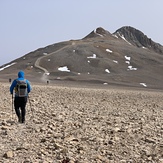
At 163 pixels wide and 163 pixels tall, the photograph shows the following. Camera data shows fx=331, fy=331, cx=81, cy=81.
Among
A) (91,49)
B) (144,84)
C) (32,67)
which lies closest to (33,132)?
(144,84)

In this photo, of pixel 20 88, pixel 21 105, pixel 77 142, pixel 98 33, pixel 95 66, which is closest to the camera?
pixel 77 142

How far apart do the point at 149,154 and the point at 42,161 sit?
3.19 m

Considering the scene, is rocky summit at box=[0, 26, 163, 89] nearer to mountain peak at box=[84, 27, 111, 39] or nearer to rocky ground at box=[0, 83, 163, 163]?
mountain peak at box=[84, 27, 111, 39]

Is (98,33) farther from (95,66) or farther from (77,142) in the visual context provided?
(77,142)

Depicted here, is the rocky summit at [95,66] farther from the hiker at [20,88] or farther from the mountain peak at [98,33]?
the hiker at [20,88]

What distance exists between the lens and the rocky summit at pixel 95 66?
8325 cm

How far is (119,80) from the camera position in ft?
281

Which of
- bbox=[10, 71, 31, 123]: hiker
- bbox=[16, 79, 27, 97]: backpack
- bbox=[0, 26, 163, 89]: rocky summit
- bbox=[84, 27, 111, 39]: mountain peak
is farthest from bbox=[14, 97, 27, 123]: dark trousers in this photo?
bbox=[84, 27, 111, 39]: mountain peak

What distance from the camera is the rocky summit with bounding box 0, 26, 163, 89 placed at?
8325 cm

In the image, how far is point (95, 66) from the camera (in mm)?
98875

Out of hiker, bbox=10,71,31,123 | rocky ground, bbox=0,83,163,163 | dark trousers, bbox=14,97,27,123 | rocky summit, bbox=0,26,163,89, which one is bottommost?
rocky ground, bbox=0,83,163,163

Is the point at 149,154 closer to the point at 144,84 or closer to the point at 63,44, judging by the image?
the point at 144,84

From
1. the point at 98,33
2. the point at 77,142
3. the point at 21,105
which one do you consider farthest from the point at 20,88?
the point at 98,33

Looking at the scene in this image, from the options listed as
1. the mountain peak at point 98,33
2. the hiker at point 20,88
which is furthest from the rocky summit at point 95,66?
the hiker at point 20,88
